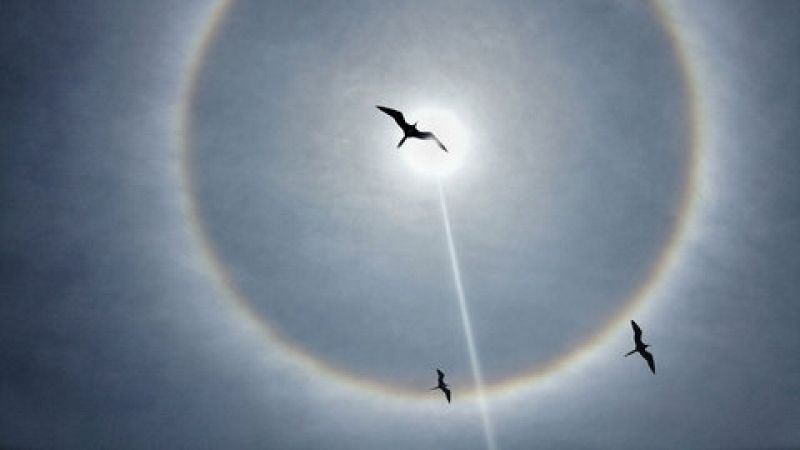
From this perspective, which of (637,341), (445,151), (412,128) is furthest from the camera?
(637,341)

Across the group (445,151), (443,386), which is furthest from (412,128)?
(443,386)

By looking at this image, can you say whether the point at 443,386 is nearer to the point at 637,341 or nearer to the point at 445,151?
the point at 637,341

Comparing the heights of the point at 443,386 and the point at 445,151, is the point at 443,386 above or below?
below

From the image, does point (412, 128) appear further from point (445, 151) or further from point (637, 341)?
point (637, 341)

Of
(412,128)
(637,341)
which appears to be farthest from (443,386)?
(412,128)

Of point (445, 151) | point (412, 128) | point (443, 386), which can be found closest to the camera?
point (445, 151)

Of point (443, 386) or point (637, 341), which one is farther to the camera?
point (443, 386)

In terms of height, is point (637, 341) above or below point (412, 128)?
below

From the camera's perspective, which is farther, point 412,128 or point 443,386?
point 443,386

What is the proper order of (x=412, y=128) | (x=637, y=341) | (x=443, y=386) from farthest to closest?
(x=443, y=386) < (x=637, y=341) < (x=412, y=128)

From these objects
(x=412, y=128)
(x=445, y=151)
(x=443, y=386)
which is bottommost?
(x=443, y=386)
